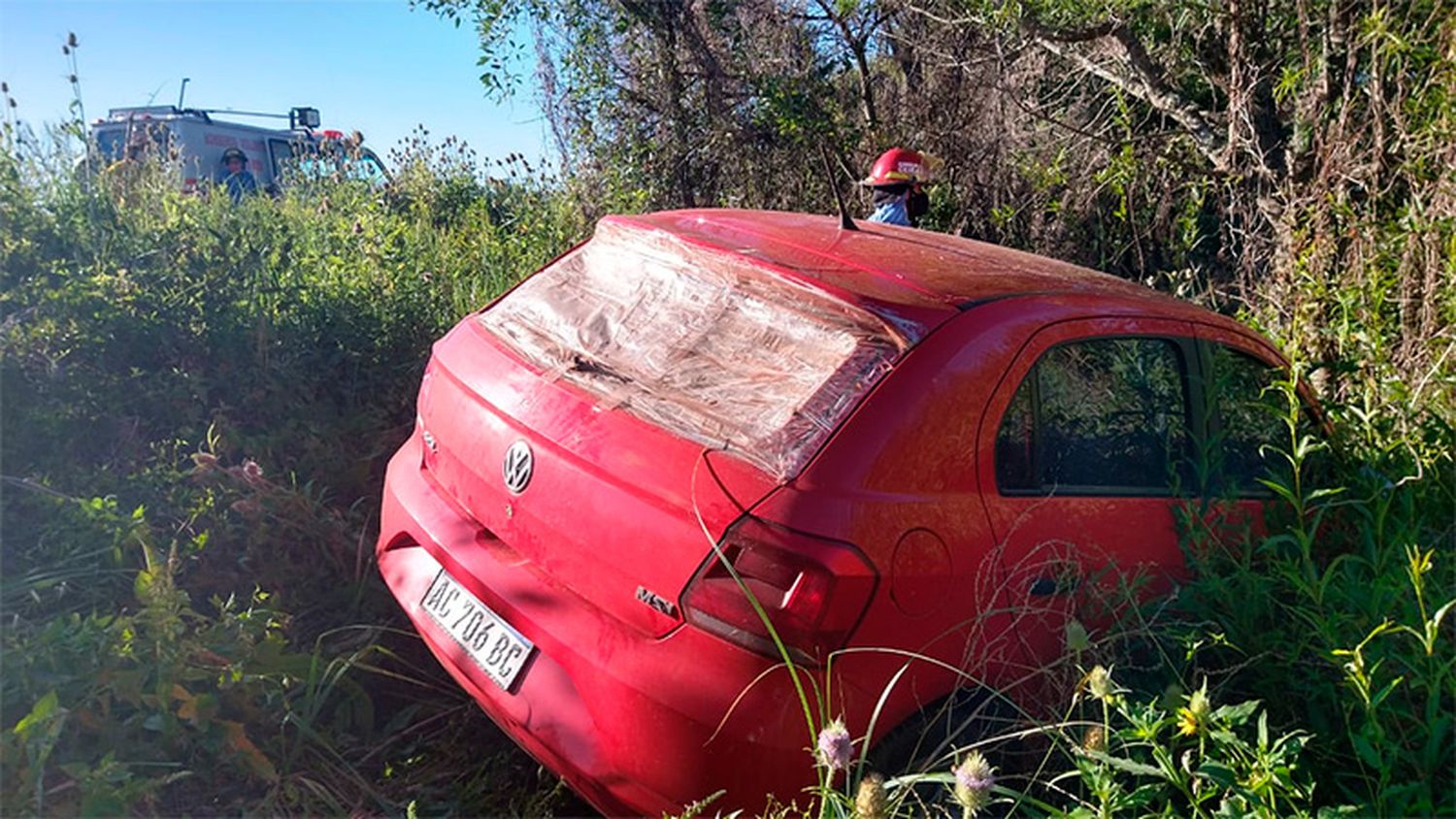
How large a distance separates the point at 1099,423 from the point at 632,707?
59.5 inches

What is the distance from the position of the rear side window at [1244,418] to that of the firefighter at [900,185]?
125 inches

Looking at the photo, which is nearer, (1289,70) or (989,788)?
(989,788)

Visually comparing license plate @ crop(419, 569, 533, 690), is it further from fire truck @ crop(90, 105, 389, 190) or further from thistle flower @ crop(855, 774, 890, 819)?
fire truck @ crop(90, 105, 389, 190)

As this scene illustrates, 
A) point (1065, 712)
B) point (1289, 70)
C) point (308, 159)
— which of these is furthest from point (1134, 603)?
point (308, 159)

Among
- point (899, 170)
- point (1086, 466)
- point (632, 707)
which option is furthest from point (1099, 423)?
point (899, 170)

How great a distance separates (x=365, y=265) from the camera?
5.19 m

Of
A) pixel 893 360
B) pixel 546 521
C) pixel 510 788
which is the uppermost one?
pixel 893 360

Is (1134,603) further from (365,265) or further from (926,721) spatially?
(365,265)

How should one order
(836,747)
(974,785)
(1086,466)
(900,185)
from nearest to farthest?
(974,785) < (836,747) < (1086,466) < (900,185)

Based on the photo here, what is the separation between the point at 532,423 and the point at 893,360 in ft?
3.06

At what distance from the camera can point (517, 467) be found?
8.35 ft

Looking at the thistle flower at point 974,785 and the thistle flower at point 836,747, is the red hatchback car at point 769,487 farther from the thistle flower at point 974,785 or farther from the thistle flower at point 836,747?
the thistle flower at point 974,785

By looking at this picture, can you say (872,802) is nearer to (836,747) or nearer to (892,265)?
(836,747)

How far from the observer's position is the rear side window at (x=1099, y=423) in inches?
100.0
